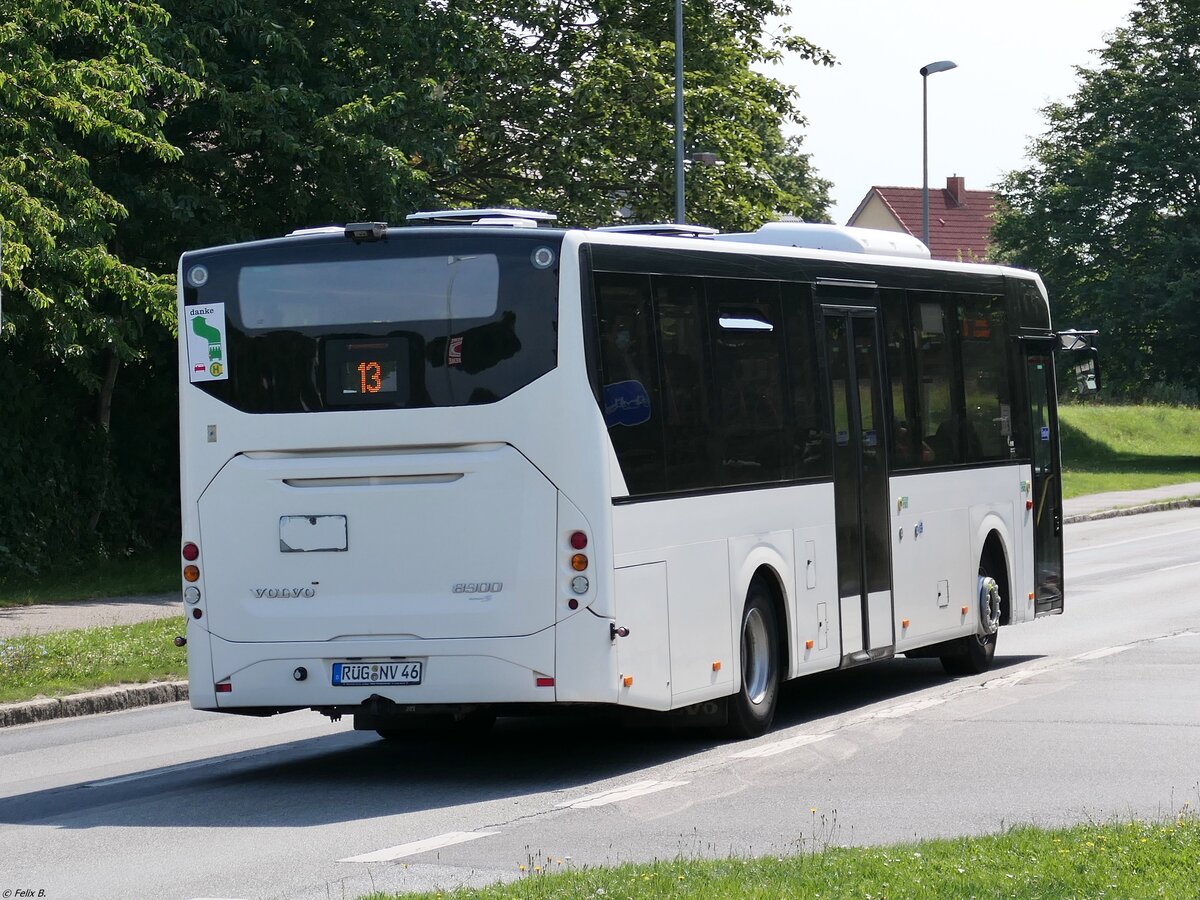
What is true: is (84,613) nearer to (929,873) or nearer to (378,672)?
(378,672)

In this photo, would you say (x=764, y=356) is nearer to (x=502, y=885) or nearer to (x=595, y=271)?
(x=595, y=271)

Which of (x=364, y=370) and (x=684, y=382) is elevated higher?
(x=364, y=370)

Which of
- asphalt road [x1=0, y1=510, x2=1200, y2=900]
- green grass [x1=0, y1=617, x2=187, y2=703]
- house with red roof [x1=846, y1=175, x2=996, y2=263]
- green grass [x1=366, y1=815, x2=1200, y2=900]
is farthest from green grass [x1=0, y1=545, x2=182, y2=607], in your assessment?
house with red roof [x1=846, y1=175, x2=996, y2=263]

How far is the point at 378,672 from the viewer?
10500 mm

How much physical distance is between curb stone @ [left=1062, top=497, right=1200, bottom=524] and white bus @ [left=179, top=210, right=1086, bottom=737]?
26930 millimetres

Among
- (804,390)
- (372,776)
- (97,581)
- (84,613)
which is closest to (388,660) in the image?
(372,776)

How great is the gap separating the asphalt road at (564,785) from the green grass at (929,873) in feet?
1.75

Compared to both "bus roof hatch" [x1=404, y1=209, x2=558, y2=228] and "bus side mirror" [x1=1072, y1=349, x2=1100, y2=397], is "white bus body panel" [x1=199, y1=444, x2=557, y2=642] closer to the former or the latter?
"bus roof hatch" [x1=404, y1=209, x2=558, y2=228]

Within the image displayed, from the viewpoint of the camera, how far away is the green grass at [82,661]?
49.3ft

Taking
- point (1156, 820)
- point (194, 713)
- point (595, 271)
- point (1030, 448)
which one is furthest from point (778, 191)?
point (1156, 820)

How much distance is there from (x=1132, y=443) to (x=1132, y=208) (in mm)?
7598

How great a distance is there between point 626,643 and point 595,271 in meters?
2.03

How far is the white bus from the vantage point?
10.4 m

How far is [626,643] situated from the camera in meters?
10.5
